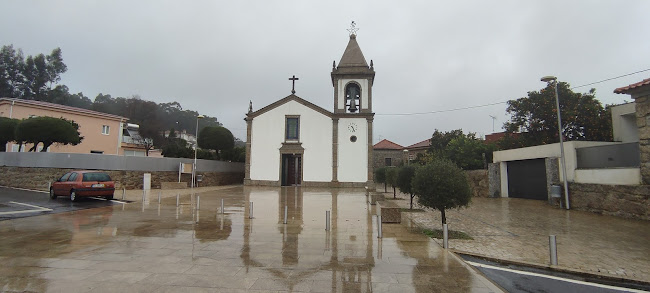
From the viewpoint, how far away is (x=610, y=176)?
39.6 ft

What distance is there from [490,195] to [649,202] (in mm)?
10428

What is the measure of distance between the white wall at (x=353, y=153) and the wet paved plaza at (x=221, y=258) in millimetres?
16909

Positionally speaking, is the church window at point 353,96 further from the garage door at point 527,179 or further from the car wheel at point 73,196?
the car wheel at point 73,196

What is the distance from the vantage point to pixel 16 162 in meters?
19.1

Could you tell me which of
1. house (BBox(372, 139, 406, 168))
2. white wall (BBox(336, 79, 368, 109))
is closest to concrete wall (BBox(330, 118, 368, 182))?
white wall (BBox(336, 79, 368, 109))

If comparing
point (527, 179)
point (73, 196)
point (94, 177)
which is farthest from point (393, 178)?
point (73, 196)

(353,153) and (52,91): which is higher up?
(52,91)

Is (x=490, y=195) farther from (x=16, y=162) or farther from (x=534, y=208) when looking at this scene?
(x=16, y=162)

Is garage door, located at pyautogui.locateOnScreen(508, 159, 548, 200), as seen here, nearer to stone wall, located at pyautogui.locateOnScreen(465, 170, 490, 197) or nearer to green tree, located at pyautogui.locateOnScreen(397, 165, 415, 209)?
stone wall, located at pyautogui.locateOnScreen(465, 170, 490, 197)

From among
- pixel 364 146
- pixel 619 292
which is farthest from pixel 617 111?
pixel 619 292

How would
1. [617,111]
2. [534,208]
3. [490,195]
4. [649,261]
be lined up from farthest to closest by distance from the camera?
[490,195]
[617,111]
[534,208]
[649,261]

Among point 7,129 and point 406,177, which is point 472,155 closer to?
point 406,177

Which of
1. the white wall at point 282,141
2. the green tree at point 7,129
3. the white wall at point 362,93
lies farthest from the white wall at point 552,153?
the green tree at point 7,129

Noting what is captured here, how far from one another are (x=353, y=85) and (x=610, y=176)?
1891 centimetres
